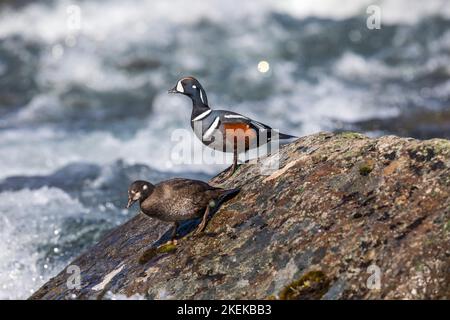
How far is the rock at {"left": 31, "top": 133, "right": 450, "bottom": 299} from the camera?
13.7 feet

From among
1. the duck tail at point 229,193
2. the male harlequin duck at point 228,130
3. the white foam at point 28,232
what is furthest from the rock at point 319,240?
the white foam at point 28,232

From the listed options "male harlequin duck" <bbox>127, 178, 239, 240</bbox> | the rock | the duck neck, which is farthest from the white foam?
"male harlequin duck" <bbox>127, 178, 239, 240</bbox>

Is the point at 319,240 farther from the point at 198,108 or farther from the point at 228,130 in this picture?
the point at 198,108

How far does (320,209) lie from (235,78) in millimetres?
12425

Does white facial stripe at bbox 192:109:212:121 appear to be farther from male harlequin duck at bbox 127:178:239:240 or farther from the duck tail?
male harlequin duck at bbox 127:178:239:240

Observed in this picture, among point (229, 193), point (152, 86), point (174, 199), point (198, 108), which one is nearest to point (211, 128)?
point (198, 108)

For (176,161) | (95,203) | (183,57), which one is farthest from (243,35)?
(95,203)

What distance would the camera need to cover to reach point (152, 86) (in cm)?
1686

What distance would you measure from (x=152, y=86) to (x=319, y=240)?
12.7 m

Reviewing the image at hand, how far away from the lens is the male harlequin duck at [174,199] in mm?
4934

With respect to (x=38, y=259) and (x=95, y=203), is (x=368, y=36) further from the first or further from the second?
Answer: (x=38, y=259)

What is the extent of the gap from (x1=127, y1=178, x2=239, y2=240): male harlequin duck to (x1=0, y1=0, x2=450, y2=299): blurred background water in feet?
8.99

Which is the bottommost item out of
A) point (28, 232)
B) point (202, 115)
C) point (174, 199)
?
point (28, 232)

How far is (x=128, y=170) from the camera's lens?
11469 millimetres
